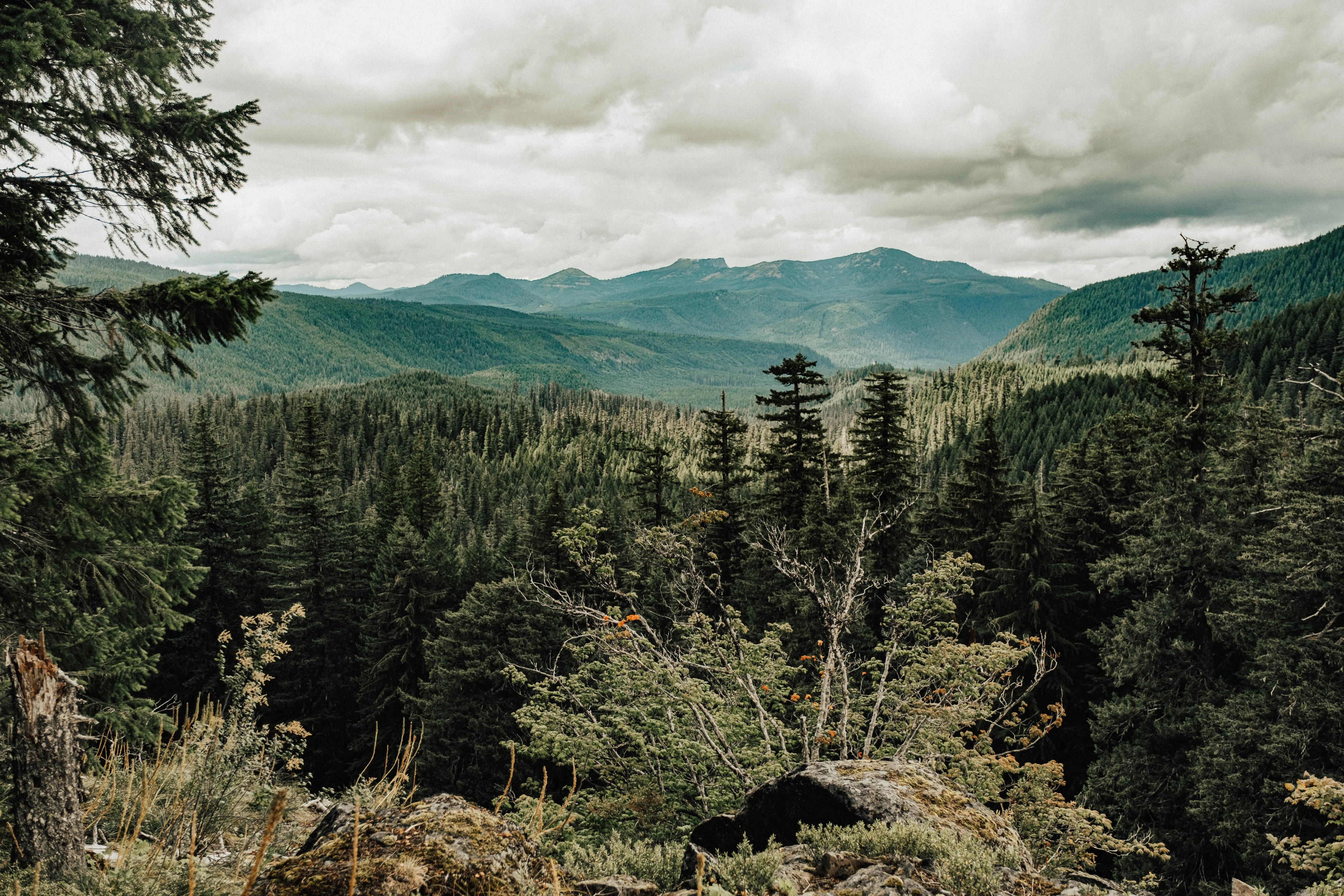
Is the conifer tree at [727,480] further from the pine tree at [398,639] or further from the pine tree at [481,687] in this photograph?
the pine tree at [398,639]

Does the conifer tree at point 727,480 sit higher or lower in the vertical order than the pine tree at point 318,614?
higher

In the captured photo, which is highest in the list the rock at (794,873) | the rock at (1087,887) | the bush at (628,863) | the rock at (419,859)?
the rock at (419,859)

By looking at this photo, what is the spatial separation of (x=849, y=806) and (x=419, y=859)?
3649 millimetres

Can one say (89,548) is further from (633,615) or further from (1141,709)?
(1141,709)

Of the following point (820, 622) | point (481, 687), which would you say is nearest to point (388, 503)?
point (481, 687)

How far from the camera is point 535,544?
32844 millimetres

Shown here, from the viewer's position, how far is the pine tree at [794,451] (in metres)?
26.2

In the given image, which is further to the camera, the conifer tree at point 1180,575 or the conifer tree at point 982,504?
the conifer tree at point 982,504

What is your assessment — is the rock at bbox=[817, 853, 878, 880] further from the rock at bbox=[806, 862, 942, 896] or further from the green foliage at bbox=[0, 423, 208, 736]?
the green foliage at bbox=[0, 423, 208, 736]

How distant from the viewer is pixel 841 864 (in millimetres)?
4840

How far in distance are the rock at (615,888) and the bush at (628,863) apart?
0.37 m

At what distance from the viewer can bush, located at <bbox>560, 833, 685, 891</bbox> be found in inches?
201

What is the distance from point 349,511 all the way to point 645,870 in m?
38.3

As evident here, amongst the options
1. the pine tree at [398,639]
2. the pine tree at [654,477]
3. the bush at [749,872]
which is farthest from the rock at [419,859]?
the pine tree at [398,639]
